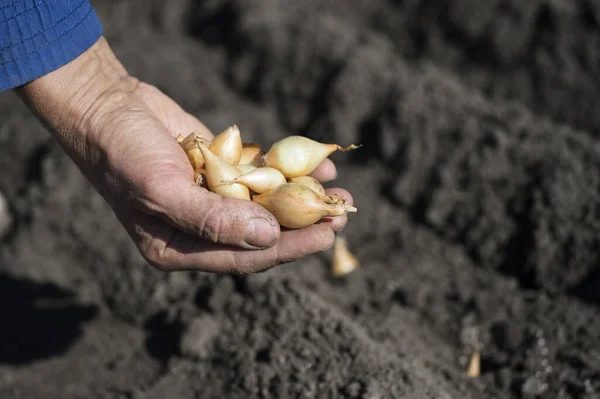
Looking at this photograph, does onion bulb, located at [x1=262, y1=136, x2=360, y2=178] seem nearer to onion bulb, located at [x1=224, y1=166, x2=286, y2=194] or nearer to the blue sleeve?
onion bulb, located at [x1=224, y1=166, x2=286, y2=194]

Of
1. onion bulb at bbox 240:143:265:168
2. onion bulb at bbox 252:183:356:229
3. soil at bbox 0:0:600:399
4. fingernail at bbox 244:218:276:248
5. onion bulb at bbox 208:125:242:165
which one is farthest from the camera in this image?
soil at bbox 0:0:600:399

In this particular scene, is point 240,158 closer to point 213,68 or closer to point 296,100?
point 296,100

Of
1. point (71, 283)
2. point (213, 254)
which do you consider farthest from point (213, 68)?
point (213, 254)

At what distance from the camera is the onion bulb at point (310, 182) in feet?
6.57

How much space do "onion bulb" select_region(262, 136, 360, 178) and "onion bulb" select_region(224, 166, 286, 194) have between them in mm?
60

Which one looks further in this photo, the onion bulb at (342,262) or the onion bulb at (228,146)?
the onion bulb at (342,262)

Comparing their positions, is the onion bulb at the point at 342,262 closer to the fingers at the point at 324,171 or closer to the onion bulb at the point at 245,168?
the fingers at the point at 324,171

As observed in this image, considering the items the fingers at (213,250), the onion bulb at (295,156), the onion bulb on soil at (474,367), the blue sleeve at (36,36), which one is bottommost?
the onion bulb on soil at (474,367)

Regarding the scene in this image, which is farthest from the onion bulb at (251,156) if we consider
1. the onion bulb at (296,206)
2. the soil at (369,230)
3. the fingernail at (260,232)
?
the soil at (369,230)

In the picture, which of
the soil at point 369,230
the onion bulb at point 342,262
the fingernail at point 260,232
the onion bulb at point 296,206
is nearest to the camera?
the fingernail at point 260,232

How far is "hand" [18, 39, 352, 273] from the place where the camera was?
177 cm

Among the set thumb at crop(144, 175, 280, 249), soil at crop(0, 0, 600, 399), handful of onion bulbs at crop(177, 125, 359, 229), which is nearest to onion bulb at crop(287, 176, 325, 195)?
handful of onion bulbs at crop(177, 125, 359, 229)

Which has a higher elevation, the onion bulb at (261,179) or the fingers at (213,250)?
the onion bulb at (261,179)

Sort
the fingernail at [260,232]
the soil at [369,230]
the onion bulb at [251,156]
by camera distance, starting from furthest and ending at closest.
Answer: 1. the soil at [369,230]
2. the onion bulb at [251,156]
3. the fingernail at [260,232]
